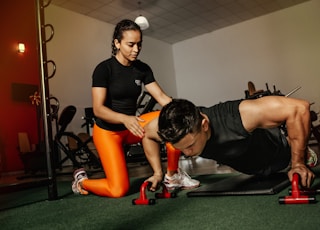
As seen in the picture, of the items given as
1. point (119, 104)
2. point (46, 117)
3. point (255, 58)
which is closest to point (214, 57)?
point (255, 58)

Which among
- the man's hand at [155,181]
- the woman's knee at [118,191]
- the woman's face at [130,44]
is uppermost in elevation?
the woman's face at [130,44]

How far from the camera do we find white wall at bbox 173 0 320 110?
691cm

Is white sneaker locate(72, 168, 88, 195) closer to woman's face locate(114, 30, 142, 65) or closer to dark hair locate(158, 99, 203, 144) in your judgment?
woman's face locate(114, 30, 142, 65)

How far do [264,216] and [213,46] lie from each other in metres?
7.73

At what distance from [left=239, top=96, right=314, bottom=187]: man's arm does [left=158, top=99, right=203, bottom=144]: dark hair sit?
0.86 feet

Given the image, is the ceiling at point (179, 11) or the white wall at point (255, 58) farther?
the white wall at point (255, 58)

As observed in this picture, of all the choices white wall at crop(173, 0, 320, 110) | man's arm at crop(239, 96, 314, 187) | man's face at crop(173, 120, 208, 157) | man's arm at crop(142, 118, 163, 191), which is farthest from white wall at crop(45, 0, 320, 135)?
man's arm at crop(239, 96, 314, 187)

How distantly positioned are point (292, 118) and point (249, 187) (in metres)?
0.52

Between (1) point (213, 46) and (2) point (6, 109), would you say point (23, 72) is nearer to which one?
(2) point (6, 109)

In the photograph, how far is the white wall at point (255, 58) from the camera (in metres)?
6.91

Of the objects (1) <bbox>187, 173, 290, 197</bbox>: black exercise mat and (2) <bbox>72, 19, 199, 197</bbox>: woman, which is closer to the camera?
(1) <bbox>187, 173, 290, 197</bbox>: black exercise mat

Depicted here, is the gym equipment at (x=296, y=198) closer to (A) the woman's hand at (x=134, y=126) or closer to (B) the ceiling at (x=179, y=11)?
(A) the woman's hand at (x=134, y=126)

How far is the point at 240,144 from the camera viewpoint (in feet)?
4.80

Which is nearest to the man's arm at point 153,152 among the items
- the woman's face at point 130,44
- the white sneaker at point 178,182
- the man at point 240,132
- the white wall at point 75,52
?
the man at point 240,132
